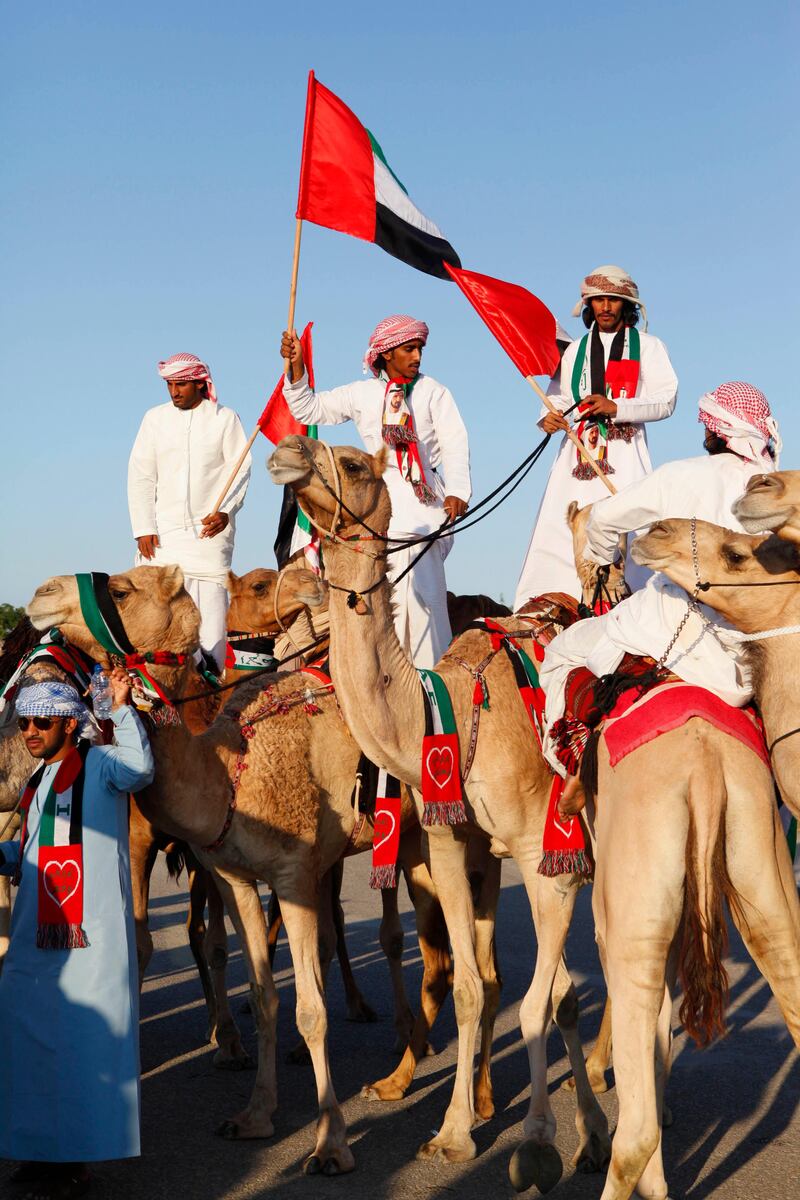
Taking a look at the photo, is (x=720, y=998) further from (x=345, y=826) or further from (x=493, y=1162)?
(x=345, y=826)

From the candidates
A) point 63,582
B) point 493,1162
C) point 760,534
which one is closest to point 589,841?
point 493,1162

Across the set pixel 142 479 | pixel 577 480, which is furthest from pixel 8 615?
pixel 577 480

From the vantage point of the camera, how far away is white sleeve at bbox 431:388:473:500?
26.8ft

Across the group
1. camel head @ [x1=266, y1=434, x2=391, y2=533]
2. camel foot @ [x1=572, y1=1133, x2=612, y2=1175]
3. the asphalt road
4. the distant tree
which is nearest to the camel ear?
camel head @ [x1=266, y1=434, x2=391, y2=533]

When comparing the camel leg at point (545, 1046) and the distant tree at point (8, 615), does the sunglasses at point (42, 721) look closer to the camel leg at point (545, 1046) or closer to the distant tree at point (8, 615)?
the camel leg at point (545, 1046)

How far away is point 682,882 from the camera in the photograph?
4613 mm

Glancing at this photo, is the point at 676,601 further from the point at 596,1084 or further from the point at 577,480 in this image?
the point at 596,1084

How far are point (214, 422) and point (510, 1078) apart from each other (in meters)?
4.26

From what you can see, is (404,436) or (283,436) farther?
(283,436)

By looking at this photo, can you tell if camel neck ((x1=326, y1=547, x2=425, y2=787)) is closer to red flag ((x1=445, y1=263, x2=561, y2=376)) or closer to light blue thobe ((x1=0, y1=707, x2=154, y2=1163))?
light blue thobe ((x1=0, y1=707, x2=154, y2=1163))

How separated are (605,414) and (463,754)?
216cm

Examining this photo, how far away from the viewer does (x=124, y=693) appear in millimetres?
5629

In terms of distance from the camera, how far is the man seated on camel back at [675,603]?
5.03 m

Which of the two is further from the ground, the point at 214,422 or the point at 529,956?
the point at 214,422
